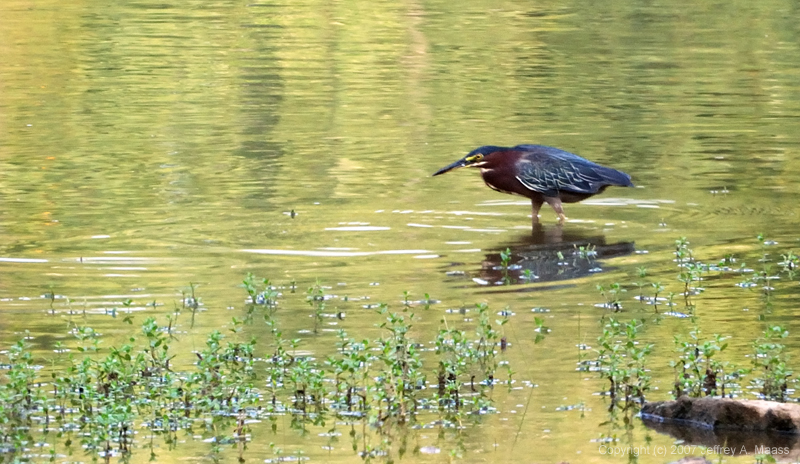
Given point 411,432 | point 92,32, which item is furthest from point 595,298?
point 92,32

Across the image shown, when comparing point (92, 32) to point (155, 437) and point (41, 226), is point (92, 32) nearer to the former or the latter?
point (41, 226)

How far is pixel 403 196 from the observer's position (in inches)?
509

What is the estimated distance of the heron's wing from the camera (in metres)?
11.8

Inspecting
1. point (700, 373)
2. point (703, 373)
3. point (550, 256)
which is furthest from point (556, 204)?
point (700, 373)

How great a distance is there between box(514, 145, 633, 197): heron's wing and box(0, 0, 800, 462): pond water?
1.12 ft

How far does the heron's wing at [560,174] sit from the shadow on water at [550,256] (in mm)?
332

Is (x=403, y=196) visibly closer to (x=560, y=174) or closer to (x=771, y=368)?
(x=560, y=174)

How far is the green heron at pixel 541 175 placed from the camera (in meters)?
11.8

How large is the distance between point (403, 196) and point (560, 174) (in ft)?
5.30

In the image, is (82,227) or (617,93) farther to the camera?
(617,93)

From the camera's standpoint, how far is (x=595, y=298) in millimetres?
9211

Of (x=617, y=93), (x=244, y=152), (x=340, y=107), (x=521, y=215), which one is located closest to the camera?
(x=521, y=215)

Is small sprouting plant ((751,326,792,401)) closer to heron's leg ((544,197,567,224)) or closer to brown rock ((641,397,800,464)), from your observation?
brown rock ((641,397,800,464))

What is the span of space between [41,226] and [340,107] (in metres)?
7.46
